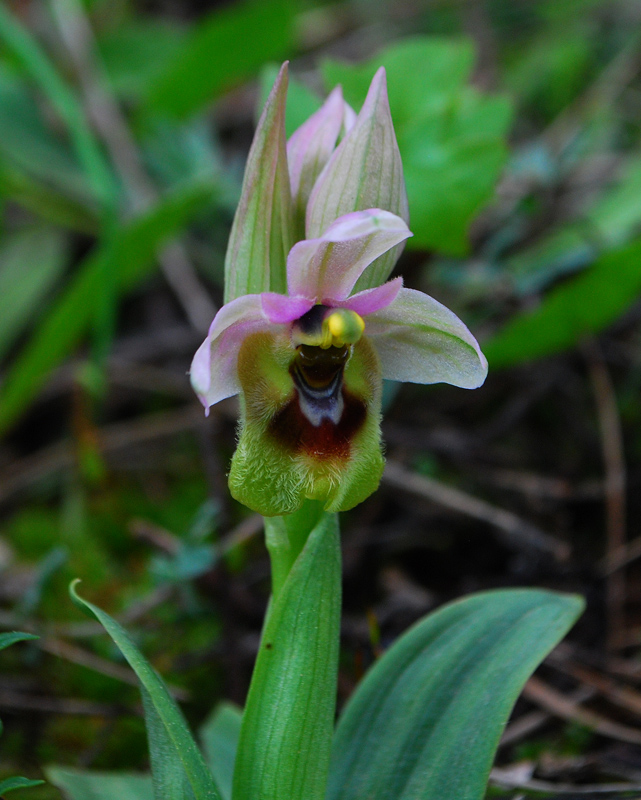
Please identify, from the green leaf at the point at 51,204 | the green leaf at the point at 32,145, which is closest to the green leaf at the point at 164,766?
the green leaf at the point at 51,204

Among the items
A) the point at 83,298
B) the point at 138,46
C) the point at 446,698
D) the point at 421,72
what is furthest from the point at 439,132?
the point at 138,46

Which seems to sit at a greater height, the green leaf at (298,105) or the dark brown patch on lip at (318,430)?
the green leaf at (298,105)

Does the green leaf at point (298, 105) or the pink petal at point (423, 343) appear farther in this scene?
the green leaf at point (298, 105)

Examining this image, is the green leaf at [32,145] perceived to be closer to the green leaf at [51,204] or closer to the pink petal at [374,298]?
the green leaf at [51,204]

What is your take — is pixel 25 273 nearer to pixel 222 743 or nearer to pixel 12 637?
pixel 222 743

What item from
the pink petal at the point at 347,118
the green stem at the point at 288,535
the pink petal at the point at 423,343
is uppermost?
the pink petal at the point at 347,118
